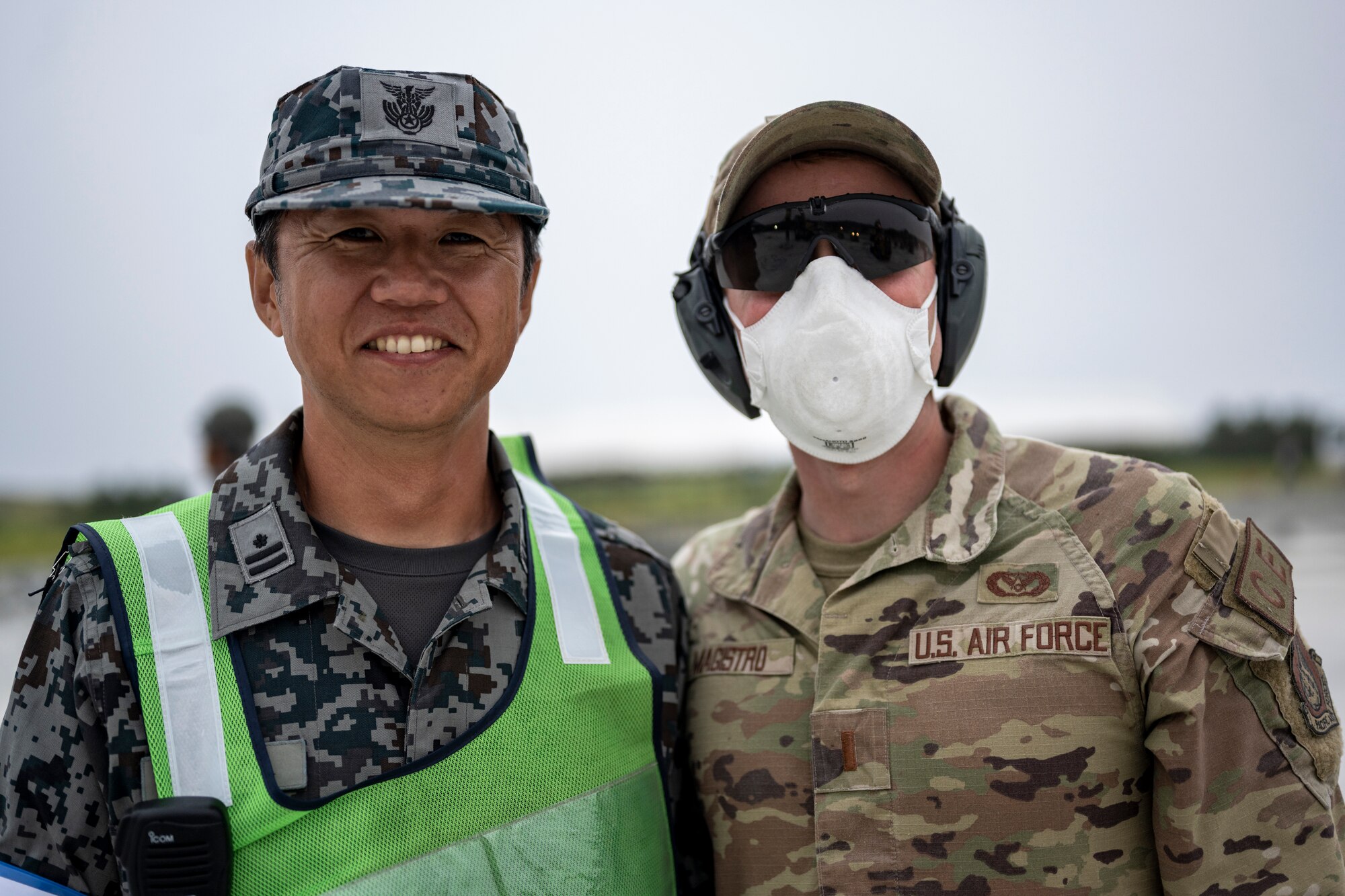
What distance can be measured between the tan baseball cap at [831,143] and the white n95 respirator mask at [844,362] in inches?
11.3

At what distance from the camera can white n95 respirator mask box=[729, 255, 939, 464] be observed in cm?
243

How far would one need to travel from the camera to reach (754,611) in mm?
2719

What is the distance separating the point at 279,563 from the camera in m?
2.21

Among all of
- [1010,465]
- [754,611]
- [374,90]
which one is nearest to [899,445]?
[1010,465]

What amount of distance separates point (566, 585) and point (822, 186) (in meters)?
1.17

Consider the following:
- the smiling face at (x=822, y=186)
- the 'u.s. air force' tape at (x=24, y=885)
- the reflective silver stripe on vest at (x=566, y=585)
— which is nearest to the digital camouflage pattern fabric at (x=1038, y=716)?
the reflective silver stripe on vest at (x=566, y=585)

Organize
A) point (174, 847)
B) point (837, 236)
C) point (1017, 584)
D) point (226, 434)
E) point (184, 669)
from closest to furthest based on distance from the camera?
point (174, 847)
point (184, 669)
point (1017, 584)
point (837, 236)
point (226, 434)

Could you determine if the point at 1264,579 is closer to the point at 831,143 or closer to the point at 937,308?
the point at 937,308

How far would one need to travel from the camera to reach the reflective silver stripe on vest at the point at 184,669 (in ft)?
6.49

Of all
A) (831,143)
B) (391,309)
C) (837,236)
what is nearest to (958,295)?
(837,236)

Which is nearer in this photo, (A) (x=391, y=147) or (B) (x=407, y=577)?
(A) (x=391, y=147)

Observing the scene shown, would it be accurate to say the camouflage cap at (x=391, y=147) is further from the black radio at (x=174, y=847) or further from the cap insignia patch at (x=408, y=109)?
the black radio at (x=174, y=847)

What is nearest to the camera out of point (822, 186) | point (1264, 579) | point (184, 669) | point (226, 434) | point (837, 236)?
point (184, 669)

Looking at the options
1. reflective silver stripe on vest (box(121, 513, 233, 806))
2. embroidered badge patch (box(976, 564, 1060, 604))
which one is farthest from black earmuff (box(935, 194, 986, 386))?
reflective silver stripe on vest (box(121, 513, 233, 806))
